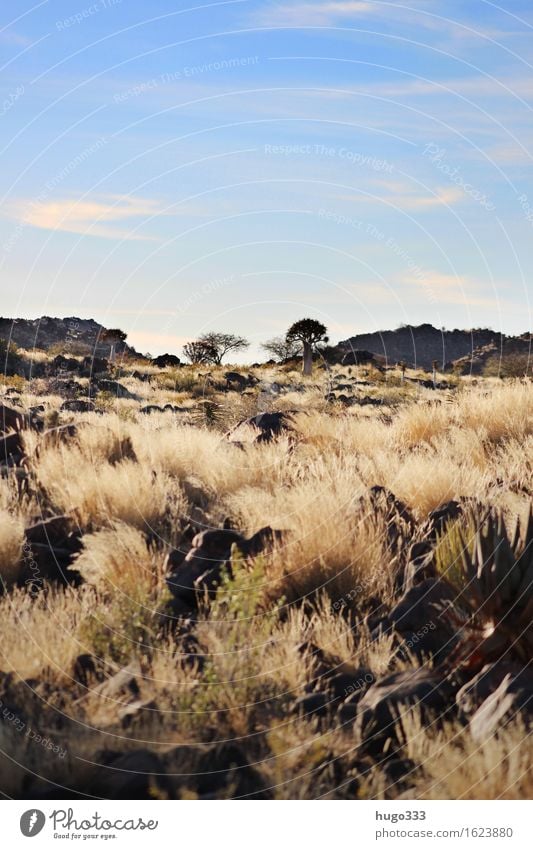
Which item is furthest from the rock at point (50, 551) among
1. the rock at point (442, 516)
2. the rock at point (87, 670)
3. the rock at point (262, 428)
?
the rock at point (262, 428)

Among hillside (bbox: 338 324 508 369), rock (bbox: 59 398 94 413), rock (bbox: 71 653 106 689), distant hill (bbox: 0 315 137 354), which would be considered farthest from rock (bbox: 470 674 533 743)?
hillside (bbox: 338 324 508 369)

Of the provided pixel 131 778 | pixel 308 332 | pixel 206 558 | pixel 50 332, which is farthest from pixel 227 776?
pixel 50 332

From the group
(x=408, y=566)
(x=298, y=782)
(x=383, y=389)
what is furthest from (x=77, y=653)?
(x=383, y=389)

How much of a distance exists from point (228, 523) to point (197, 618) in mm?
2008

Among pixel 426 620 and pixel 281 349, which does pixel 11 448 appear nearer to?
pixel 426 620

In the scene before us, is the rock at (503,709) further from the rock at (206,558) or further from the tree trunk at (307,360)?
the tree trunk at (307,360)

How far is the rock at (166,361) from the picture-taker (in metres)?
47.7

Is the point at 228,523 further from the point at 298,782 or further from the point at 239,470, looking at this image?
the point at 298,782

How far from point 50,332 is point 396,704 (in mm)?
75817

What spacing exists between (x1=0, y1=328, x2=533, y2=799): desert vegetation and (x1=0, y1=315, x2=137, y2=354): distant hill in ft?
170

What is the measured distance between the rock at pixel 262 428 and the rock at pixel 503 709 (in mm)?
7601

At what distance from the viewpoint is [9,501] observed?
9195 millimetres

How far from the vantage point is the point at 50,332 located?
77.3 meters

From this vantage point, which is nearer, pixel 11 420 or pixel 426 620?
pixel 426 620
